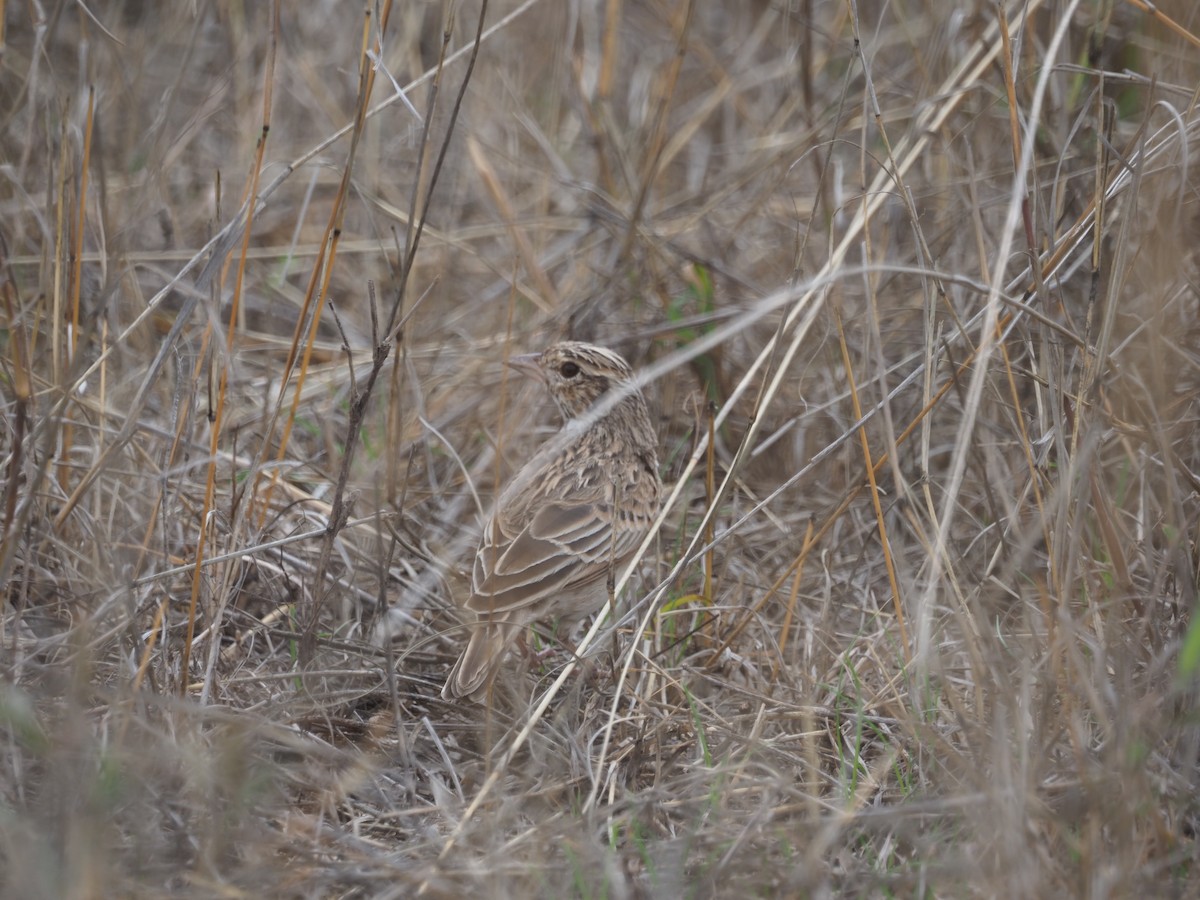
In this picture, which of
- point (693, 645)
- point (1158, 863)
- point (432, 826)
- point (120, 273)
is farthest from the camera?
point (693, 645)

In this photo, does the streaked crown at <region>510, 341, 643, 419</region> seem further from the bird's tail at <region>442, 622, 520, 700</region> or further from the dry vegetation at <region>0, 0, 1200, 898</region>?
the bird's tail at <region>442, 622, 520, 700</region>

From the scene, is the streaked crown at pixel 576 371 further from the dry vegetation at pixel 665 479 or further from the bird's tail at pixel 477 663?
the bird's tail at pixel 477 663

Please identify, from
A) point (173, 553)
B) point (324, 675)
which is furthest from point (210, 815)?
point (173, 553)

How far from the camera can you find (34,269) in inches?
216

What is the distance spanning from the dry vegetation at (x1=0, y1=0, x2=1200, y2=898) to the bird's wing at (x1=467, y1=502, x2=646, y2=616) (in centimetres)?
14

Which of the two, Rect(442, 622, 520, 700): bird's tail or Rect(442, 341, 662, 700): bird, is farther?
Rect(442, 341, 662, 700): bird

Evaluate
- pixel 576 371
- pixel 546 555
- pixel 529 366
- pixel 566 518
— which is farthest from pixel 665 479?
pixel 546 555

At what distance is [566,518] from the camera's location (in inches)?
176

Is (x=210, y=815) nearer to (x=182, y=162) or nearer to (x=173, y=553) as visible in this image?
(x=173, y=553)

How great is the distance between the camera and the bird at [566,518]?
3918 millimetres

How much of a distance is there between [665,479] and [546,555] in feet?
4.39

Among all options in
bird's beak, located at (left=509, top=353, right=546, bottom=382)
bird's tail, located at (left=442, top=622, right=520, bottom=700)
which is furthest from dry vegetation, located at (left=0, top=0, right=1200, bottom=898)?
bird's beak, located at (left=509, top=353, right=546, bottom=382)

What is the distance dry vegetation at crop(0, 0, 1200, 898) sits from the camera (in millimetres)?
2898

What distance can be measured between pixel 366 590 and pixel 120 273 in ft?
4.84
